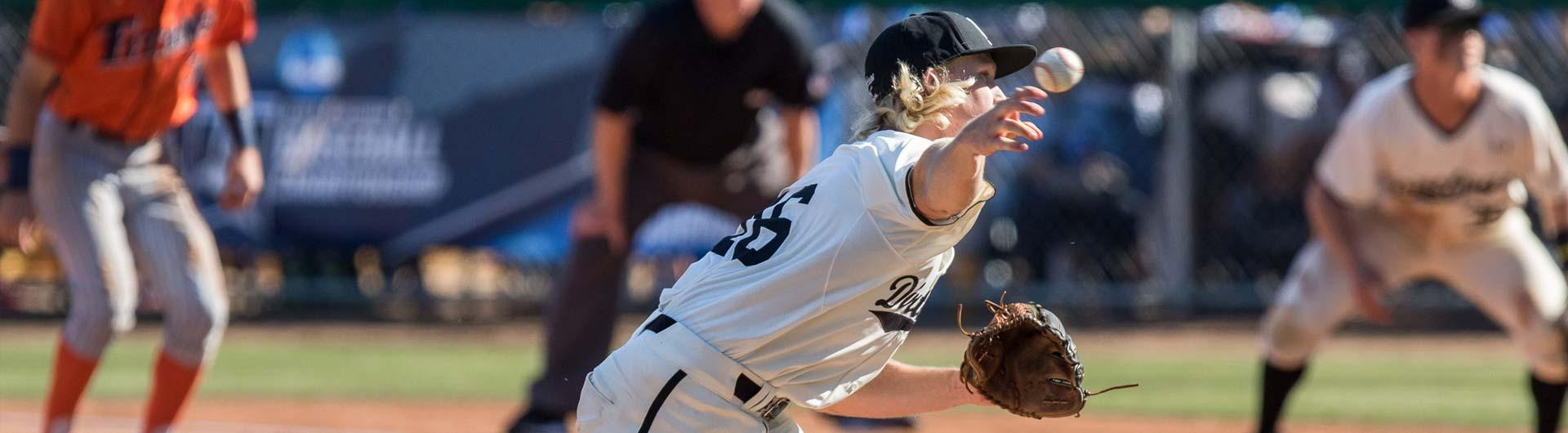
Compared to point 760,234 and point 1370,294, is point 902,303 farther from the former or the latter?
point 1370,294

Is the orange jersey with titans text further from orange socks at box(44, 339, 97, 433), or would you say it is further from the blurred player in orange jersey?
orange socks at box(44, 339, 97, 433)

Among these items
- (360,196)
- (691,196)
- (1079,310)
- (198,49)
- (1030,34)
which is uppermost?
(198,49)

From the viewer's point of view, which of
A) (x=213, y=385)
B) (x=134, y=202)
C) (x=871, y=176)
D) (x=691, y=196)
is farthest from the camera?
(x=213, y=385)

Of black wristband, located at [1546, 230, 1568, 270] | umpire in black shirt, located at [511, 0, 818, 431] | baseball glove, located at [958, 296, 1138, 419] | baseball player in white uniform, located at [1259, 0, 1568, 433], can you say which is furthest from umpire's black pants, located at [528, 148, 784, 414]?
baseball glove, located at [958, 296, 1138, 419]

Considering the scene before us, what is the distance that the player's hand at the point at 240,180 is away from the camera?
17.6 feet

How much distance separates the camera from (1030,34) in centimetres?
1238

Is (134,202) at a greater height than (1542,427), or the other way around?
(134,202)

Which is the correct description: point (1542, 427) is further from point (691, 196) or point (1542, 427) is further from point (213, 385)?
point (213, 385)

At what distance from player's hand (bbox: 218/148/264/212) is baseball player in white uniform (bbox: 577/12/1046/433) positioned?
7.74 feet

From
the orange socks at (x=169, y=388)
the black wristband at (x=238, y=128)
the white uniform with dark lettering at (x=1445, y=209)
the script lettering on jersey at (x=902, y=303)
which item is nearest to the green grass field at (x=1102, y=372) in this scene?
the white uniform with dark lettering at (x=1445, y=209)

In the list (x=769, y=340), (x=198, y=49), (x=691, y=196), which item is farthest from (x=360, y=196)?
(x=769, y=340)

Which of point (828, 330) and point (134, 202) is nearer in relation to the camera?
point (828, 330)

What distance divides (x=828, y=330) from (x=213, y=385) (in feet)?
20.9

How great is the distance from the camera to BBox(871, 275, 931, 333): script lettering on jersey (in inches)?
128
